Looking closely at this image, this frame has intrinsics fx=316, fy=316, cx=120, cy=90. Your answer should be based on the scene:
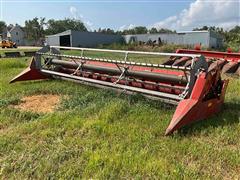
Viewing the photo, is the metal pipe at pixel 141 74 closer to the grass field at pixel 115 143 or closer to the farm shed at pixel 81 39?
the grass field at pixel 115 143

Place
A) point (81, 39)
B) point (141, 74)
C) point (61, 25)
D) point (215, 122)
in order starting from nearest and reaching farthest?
point (215, 122)
point (141, 74)
point (81, 39)
point (61, 25)

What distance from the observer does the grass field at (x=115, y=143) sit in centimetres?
329

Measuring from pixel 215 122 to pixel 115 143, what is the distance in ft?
5.42

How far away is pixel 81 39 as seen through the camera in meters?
50.6

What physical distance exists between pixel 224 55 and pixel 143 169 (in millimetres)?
9427

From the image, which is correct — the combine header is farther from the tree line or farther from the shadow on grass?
the tree line

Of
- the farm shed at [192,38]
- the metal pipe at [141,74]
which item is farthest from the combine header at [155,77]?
the farm shed at [192,38]

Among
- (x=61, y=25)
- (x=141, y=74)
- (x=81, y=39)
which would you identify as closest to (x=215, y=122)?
(x=141, y=74)

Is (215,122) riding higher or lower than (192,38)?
lower

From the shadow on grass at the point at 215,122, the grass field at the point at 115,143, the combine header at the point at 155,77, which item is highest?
the combine header at the point at 155,77

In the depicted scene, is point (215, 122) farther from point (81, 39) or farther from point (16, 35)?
point (16, 35)

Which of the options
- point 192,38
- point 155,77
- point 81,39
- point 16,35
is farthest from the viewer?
point 16,35

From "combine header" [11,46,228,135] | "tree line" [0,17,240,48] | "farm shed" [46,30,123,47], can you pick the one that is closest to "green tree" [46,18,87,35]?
"tree line" [0,17,240,48]

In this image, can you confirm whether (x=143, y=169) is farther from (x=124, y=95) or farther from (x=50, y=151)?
(x=124, y=95)
